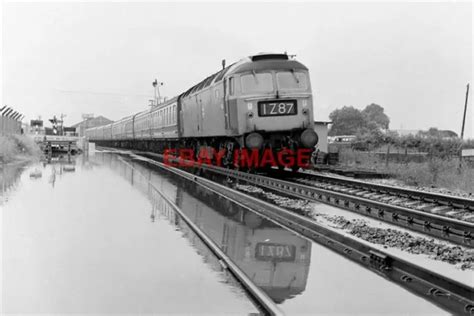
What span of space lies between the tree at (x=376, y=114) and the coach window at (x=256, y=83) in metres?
72.8

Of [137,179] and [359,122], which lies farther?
[359,122]

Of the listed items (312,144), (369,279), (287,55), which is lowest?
(369,279)

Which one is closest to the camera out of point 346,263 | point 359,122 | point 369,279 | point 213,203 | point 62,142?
point 369,279

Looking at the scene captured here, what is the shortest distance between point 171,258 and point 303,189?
699cm

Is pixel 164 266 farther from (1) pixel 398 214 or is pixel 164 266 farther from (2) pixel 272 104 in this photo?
(2) pixel 272 104

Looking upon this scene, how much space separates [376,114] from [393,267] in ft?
288

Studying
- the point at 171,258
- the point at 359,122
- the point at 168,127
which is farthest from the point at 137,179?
the point at 359,122

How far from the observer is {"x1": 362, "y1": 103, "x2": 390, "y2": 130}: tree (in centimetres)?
8781

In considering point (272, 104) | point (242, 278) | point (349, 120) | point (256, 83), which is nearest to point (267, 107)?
point (272, 104)

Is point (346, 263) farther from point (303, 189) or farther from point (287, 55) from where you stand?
point (287, 55)

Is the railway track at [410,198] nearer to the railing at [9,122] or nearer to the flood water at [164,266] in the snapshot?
the flood water at [164,266]

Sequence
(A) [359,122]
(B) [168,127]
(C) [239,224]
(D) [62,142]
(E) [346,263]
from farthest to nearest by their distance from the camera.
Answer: (A) [359,122], (D) [62,142], (B) [168,127], (C) [239,224], (E) [346,263]

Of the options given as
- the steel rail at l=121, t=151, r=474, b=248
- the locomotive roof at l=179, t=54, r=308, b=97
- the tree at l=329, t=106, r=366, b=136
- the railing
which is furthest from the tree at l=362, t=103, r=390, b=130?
the steel rail at l=121, t=151, r=474, b=248

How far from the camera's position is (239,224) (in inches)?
340
